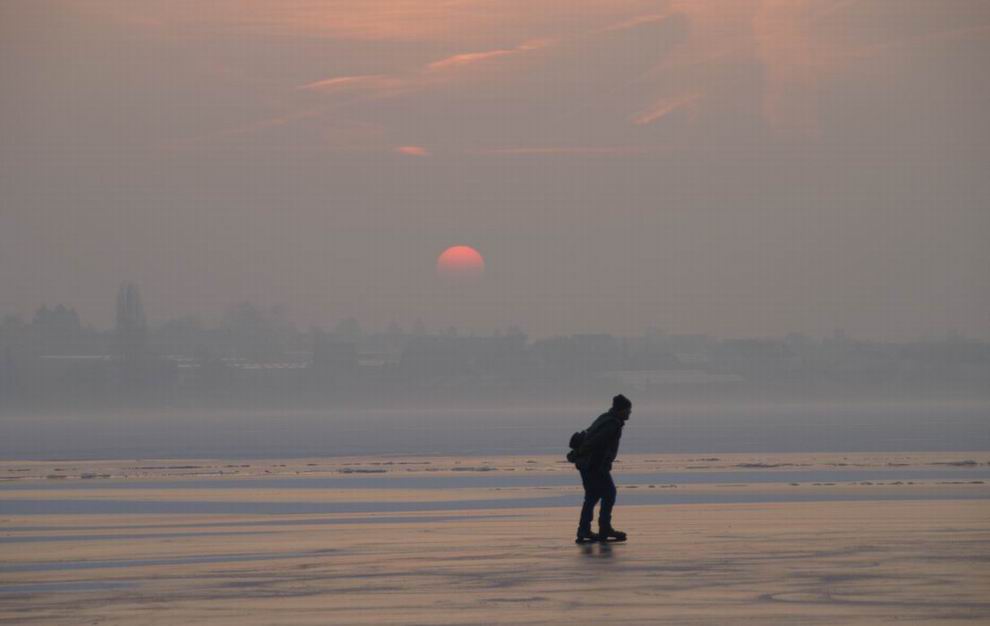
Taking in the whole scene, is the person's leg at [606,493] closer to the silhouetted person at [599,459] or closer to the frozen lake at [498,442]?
the silhouetted person at [599,459]

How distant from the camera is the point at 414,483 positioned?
3494cm

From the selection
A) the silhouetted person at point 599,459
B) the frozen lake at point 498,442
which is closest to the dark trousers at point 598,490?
the silhouetted person at point 599,459

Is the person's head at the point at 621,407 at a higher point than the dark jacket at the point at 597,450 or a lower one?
higher

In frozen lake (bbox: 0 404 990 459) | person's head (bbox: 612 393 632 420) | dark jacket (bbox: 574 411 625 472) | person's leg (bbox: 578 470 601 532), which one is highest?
frozen lake (bbox: 0 404 990 459)

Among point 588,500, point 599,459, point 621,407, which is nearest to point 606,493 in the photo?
point 588,500

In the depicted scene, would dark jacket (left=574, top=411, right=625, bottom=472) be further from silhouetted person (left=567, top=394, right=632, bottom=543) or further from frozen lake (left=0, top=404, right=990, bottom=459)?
frozen lake (left=0, top=404, right=990, bottom=459)

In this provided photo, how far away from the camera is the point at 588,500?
19.4m

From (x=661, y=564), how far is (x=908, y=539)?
3.62 m

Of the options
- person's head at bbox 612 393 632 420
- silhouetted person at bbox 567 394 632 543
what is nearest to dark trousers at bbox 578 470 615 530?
silhouetted person at bbox 567 394 632 543

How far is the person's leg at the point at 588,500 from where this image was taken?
19.1 metres

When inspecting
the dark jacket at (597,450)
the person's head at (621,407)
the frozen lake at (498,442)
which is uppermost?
the frozen lake at (498,442)

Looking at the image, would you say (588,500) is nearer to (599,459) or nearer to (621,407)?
(599,459)

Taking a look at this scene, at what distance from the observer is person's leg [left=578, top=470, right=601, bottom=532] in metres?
19.1

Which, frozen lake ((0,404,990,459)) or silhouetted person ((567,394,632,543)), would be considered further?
frozen lake ((0,404,990,459))
